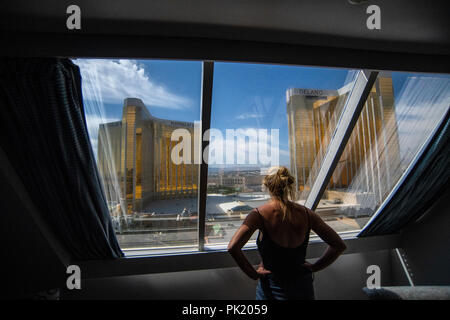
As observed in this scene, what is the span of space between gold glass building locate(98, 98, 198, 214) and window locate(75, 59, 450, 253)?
10mm

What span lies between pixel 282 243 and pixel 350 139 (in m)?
1.54

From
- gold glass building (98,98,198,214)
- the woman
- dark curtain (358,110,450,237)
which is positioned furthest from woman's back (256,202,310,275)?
dark curtain (358,110,450,237)

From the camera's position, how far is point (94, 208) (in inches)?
75.5

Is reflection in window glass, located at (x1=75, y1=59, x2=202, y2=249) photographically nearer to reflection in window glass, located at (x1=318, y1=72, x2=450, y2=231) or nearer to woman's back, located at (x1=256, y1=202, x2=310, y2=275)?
woman's back, located at (x1=256, y1=202, x2=310, y2=275)

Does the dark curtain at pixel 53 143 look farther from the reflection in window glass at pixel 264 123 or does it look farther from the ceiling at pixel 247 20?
the reflection in window glass at pixel 264 123

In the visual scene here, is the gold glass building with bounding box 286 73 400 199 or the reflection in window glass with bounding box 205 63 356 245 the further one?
the gold glass building with bounding box 286 73 400 199

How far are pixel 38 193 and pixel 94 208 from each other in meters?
0.46

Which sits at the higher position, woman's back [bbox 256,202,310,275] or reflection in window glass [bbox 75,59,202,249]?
reflection in window glass [bbox 75,59,202,249]

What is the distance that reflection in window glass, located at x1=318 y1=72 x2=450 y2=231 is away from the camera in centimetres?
206

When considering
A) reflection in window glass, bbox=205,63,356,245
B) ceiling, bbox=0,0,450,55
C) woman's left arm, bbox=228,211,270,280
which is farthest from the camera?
reflection in window glass, bbox=205,63,356,245

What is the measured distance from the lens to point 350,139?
89.0 inches

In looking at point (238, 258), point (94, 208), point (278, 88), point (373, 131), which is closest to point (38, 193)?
point (94, 208)

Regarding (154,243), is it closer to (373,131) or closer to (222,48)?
(222,48)

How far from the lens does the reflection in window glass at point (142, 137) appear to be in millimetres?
1802
